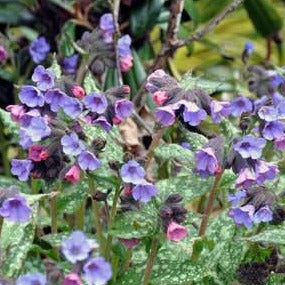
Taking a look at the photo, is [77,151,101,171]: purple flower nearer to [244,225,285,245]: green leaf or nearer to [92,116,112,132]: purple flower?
[92,116,112,132]: purple flower

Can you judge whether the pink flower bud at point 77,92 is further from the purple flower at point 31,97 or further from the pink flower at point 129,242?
the pink flower at point 129,242

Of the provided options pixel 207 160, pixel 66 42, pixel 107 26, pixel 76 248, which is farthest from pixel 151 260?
pixel 66 42

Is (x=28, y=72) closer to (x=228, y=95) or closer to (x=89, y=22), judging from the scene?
(x=89, y=22)

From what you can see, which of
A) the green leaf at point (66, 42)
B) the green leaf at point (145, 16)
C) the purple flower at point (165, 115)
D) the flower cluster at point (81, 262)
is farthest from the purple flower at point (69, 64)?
the flower cluster at point (81, 262)

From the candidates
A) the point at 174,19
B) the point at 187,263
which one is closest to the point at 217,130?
the point at 174,19

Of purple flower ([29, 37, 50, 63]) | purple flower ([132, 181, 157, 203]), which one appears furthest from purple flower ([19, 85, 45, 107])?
purple flower ([29, 37, 50, 63])

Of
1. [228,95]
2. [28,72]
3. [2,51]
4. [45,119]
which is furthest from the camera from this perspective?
[228,95]

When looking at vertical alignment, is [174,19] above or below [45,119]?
below
